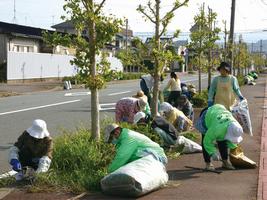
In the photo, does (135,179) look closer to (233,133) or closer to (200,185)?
(200,185)

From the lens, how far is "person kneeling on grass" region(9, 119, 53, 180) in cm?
707

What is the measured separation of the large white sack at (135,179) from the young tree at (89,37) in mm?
2182

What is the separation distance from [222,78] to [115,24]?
2.89 metres

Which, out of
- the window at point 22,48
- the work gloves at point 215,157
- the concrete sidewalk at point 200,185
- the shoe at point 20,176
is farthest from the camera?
the window at point 22,48

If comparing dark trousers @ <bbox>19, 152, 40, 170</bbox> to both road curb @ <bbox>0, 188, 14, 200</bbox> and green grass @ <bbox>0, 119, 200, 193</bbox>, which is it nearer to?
green grass @ <bbox>0, 119, 200, 193</bbox>

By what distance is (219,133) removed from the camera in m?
7.75

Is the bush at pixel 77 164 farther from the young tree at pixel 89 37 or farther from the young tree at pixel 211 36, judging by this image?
the young tree at pixel 211 36

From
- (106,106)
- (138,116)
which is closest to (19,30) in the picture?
(106,106)

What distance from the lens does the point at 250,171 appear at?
317 inches

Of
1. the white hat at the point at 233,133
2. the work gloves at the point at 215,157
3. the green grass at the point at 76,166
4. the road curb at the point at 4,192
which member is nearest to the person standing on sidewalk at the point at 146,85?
the green grass at the point at 76,166

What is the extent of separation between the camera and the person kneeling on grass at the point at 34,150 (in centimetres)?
707

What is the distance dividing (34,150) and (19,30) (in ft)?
112

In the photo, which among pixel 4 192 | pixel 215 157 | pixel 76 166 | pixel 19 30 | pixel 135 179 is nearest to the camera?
pixel 135 179

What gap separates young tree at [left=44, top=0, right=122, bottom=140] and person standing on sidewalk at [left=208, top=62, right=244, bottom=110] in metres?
2.68
